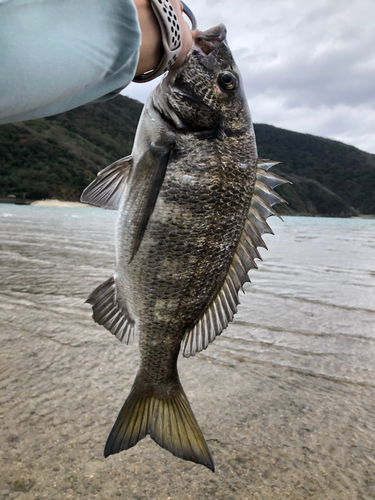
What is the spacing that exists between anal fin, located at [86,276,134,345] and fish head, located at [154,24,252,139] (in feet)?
3.09

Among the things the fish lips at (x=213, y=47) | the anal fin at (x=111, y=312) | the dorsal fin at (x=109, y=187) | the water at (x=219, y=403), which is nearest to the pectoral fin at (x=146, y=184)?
the dorsal fin at (x=109, y=187)

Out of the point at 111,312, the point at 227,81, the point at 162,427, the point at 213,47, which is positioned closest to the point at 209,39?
the point at 213,47

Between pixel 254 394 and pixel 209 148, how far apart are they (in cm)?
166

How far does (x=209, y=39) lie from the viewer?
70.7 inches

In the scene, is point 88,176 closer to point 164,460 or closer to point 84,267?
point 84,267

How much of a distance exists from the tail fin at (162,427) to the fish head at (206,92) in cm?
135

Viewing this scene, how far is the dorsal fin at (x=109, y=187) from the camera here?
181cm

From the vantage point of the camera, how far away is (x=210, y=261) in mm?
1719

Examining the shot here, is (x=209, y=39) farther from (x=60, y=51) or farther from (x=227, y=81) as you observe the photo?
(x=60, y=51)

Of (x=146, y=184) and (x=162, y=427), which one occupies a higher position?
(x=146, y=184)

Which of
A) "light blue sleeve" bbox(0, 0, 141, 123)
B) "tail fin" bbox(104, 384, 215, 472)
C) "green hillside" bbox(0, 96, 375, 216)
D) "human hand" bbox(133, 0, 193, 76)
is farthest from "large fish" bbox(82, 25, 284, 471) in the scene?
"green hillside" bbox(0, 96, 375, 216)

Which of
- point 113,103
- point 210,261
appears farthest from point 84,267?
point 113,103

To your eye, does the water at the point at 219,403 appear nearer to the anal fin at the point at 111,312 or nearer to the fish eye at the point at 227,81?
the anal fin at the point at 111,312

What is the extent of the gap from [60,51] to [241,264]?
1332 mm
